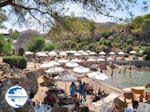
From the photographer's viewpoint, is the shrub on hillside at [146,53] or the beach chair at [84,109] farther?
the shrub on hillside at [146,53]

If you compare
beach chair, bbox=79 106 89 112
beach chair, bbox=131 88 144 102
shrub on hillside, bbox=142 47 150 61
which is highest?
beach chair, bbox=131 88 144 102

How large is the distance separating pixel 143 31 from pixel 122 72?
45.3 m

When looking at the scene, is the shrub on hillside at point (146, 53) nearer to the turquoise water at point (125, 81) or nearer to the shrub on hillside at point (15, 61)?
the turquoise water at point (125, 81)

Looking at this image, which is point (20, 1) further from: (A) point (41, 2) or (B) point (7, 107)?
(B) point (7, 107)

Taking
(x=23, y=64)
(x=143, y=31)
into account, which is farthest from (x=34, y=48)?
(x=23, y=64)

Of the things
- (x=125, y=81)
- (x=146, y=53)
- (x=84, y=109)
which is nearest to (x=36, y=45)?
(x=146, y=53)

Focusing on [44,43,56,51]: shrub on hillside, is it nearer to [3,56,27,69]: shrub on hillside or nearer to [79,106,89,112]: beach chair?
[3,56,27,69]: shrub on hillside

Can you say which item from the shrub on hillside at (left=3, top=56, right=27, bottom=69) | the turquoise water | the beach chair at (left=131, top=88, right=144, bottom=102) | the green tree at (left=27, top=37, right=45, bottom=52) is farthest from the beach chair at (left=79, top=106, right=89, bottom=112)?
the green tree at (left=27, top=37, right=45, bottom=52)

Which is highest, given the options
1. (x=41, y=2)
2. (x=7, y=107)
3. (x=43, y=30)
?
(x=41, y=2)

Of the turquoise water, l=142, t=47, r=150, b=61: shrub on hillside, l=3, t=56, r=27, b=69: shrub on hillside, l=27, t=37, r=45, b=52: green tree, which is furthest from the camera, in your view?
l=27, t=37, r=45, b=52: green tree

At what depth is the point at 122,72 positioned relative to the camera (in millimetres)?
53125

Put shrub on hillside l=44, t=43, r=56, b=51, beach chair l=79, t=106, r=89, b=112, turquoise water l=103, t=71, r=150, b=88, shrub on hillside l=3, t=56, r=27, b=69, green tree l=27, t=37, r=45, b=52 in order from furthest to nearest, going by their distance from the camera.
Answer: shrub on hillside l=44, t=43, r=56, b=51 < green tree l=27, t=37, r=45, b=52 < turquoise water l=103, t=71, r=150, b=88 < shrub on hillside l=3, t=56, r=27, b=69 < beach chair l=79, t=106, r=89, b=112

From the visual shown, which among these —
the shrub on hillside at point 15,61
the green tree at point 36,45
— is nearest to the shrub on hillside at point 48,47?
the green tree at point 36,45

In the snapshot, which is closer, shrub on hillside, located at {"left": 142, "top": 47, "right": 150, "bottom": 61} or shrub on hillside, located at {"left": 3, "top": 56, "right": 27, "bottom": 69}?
shrub on hillside, located at {"left": 3, "top": 56, "right": 27, "bottom": 69}
